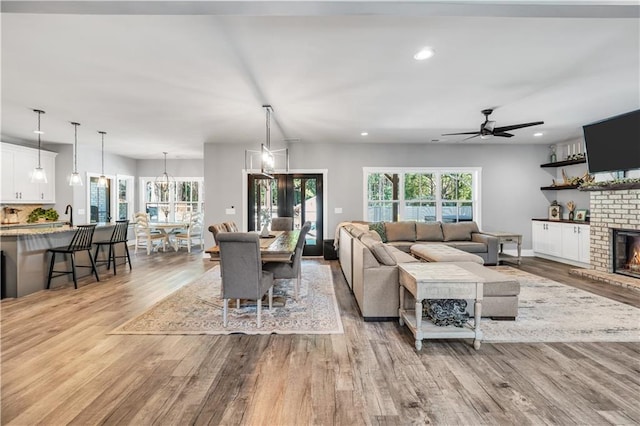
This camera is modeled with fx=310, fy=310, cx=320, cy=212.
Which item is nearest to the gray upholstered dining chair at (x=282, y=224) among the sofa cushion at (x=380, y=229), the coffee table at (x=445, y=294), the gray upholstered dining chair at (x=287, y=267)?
the sofa cushion at (x=380, y=229)

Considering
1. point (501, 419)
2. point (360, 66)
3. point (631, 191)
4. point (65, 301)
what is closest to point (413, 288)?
point (501, 419)

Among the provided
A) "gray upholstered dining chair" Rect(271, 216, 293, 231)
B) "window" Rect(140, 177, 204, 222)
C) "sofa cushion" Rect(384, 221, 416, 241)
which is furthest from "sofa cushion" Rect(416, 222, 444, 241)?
"window" Rect(140, 177, 204, 222)

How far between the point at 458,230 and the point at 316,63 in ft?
16.4

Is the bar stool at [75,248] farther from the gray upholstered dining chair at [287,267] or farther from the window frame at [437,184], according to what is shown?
the window frame at [437,184]

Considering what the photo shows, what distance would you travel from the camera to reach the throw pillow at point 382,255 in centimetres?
341

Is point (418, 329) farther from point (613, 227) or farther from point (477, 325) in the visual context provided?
point (613, 227)

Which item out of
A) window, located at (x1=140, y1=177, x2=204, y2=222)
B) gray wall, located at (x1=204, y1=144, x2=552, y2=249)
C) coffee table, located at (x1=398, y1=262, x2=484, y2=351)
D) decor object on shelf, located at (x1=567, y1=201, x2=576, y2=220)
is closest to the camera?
coffee table, located at (x1=398, y1=262, x2=484, y2=351)

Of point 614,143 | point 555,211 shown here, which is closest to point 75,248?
point 614,143

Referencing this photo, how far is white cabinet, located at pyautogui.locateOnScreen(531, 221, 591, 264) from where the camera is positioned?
237 inches

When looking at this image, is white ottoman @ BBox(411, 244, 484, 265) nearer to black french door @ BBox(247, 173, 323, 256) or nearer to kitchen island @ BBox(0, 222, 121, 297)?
black french door @ BBox(247, 173, 323, 256)

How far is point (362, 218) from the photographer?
7371 mm

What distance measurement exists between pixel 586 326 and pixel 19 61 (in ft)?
20.9

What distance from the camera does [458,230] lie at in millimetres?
6645

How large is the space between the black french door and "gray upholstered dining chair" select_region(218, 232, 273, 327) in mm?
4227
